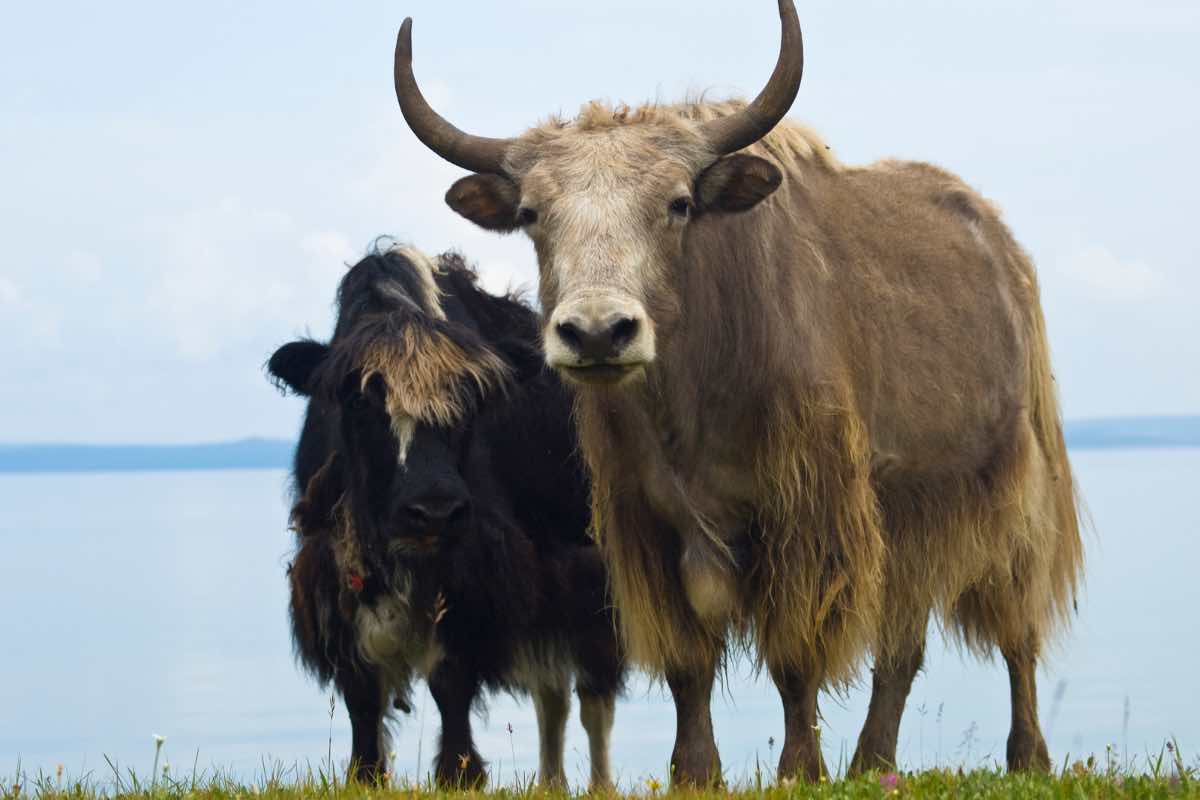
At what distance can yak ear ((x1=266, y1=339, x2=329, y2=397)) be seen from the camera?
325 inches

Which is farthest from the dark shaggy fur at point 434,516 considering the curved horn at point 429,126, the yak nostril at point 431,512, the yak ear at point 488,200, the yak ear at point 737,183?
the yak ear at point 737,183

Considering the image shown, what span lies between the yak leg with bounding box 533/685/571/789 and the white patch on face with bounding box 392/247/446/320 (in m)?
2.06

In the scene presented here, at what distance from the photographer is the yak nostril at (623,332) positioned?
5.86 metres

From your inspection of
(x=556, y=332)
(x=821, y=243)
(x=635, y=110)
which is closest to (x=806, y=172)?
(x=821, y=243)

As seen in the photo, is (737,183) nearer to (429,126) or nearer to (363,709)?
(429,126)

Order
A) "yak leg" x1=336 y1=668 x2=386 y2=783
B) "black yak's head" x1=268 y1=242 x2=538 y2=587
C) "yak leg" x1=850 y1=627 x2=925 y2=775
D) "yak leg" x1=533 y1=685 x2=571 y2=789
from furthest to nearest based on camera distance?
"yak leg" x1=533 y1=685 x2=571 y2=789, "yak leg" x1=850 y1=627 x2=925 y2=775, "yak leg" x1=336 y1=668 x2=386 y2=783, "black yak's head" x1=268 y1=242 x2=538 y2=587

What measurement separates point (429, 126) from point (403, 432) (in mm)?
1325

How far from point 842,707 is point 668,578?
0.95 meters

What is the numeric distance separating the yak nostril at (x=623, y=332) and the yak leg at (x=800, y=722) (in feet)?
5.34

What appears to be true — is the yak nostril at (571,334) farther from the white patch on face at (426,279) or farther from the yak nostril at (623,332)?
the white patch on face at (426,279)

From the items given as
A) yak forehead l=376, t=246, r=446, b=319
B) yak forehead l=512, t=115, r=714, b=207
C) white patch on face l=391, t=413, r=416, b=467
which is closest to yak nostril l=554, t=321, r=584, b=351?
yak forehead l=512, t=115, r=714, b=207

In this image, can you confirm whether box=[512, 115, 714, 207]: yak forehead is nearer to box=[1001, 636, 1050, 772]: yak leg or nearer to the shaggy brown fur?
the shaggy brown fur

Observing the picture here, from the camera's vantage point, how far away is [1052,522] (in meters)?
9.11

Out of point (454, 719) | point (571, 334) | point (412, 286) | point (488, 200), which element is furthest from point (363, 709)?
point (571, 334)
